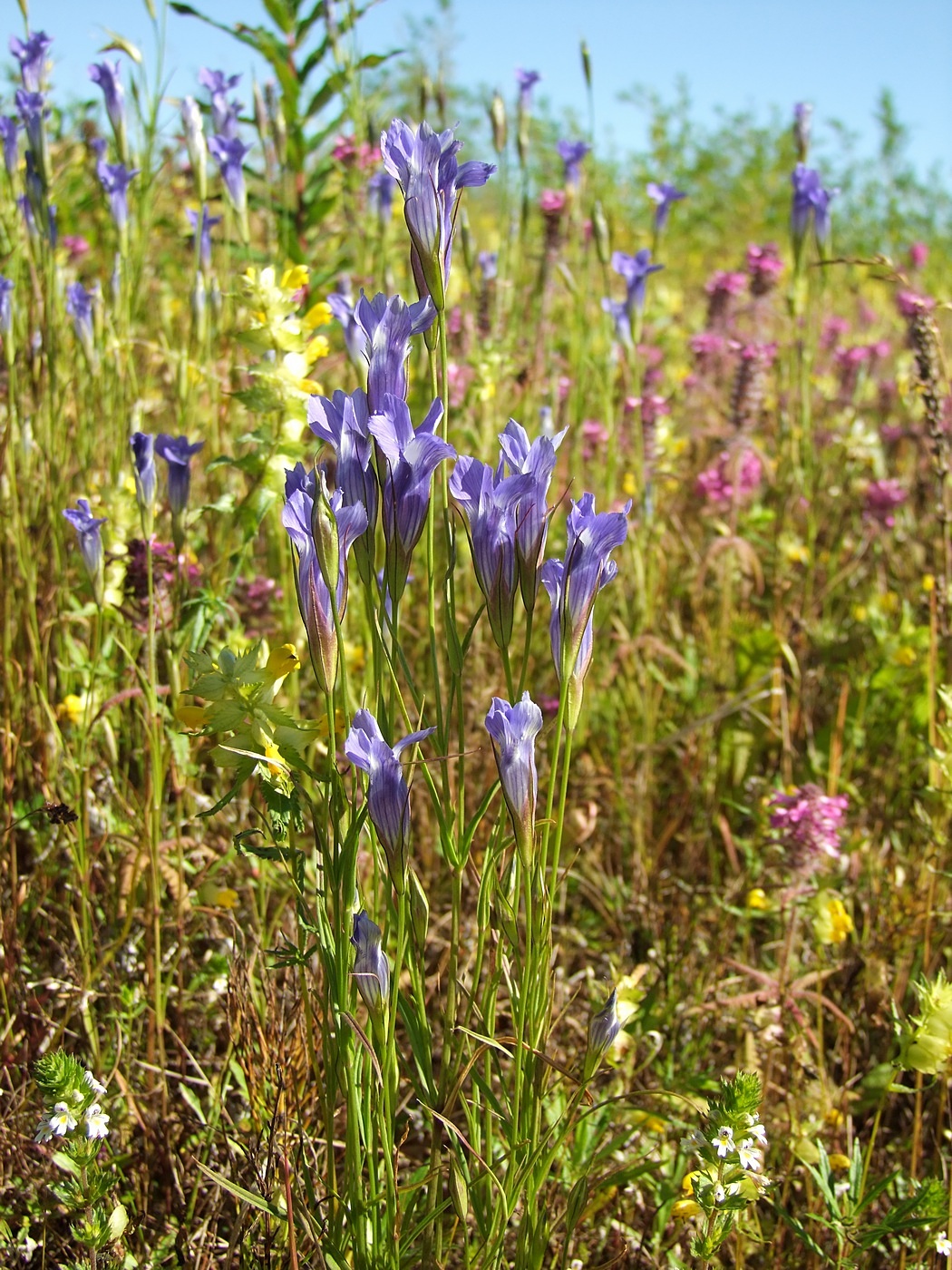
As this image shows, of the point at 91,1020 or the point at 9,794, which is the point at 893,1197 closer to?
the point at 91,1020

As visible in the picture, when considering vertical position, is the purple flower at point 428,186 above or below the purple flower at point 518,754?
above

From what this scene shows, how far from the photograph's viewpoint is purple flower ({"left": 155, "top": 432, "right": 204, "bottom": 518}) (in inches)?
47.4

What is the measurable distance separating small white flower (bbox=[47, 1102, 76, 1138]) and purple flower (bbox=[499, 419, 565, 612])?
1.82ft

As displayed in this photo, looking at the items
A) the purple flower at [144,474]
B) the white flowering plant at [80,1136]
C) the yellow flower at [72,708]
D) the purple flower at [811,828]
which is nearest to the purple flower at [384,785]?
the white flowering plant at [80,1136]

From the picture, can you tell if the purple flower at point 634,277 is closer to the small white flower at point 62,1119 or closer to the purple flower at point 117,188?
the purple flower at point 117,188

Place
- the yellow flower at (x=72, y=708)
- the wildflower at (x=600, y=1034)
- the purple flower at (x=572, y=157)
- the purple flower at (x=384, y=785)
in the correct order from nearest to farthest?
the purple flower at (x=384, y=785) → the wildflower at (x=600, y=1034) → the yellow flower at (x=72, y=708) → the purple flower at (x=572, y=157)

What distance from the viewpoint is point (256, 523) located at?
130 centimetres

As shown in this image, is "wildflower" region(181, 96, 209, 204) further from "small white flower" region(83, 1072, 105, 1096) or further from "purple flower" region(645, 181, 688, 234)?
"small white flower" region(83, 1072, 105, 1096)

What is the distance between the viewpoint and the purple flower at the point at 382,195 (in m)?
2.11

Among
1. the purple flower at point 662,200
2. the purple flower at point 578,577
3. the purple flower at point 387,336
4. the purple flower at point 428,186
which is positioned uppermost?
the purple flower at point 662,200

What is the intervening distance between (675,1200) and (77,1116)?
0.65 metres

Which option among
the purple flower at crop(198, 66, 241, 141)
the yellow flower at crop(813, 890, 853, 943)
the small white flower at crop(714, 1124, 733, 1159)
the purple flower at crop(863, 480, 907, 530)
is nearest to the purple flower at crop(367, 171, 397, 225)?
the purple flower at crop(198, 66, 241, 141)

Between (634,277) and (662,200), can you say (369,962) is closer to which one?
(634,277)

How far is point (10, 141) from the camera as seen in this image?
1812 millimetres
